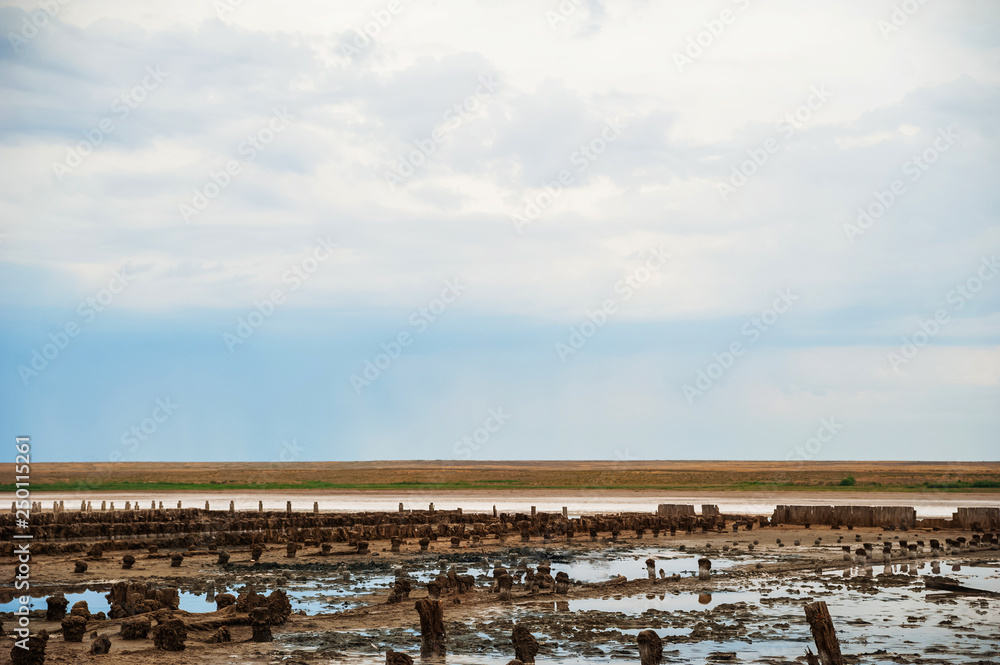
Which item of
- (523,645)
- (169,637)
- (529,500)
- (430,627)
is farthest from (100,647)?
(529,500)

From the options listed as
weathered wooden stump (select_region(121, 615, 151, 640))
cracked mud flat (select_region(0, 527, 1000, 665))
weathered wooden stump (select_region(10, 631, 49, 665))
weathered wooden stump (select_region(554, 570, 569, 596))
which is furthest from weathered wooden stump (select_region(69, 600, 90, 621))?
weathered wooden stump (select_region(554, 570, 569, 596))

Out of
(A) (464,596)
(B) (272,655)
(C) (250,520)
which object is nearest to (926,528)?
(A) (464,596)

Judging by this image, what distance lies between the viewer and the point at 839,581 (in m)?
25.7

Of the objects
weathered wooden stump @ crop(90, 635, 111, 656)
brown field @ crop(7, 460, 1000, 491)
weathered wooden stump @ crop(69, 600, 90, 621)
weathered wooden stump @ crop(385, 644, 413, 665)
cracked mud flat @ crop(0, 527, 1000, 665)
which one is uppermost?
weathered wooden stump @ crop(69, 600, 90, 621)

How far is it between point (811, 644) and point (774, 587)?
7622mm

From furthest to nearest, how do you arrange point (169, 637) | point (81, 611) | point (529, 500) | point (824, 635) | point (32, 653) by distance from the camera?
point (529, 500) → point (81, 611) → point (169, 637) → point (32, 653) → point (824, 635)

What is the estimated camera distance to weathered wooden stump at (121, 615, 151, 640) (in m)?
18.1

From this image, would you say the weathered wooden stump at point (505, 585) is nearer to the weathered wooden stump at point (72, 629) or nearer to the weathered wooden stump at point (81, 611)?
the weathered wooden stump at point (81, 611)

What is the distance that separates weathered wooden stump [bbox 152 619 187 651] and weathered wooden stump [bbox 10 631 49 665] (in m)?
2.06

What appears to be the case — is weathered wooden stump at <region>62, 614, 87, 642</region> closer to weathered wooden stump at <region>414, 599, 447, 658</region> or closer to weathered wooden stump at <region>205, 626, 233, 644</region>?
weathered wooden stump at <region>205, 626, 233, 644</region>

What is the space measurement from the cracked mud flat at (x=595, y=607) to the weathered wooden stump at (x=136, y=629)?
307 mm

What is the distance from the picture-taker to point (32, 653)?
15.3 metres

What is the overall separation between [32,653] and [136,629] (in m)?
2.92

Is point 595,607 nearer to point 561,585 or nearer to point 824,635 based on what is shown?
point 561,585
